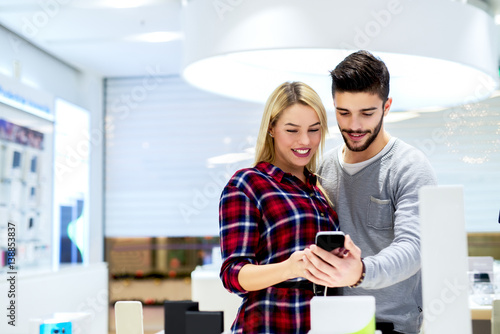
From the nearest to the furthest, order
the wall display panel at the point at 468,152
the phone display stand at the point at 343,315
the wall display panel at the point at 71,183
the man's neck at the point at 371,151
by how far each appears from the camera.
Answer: the phone display stand at the point at 343,315 < the man's neck at the point at 371,151 < the wall display panel at the point at 71,183 < the wall display panel at the point at 468,152

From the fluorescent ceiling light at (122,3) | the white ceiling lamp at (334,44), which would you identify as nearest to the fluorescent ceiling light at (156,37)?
the fluorescent ceiling light at (122,3)

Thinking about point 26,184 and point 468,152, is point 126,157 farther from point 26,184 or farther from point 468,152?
point 468,152

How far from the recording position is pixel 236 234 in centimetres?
151

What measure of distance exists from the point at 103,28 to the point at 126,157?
208 centimetres

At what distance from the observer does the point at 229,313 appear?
12.6ft

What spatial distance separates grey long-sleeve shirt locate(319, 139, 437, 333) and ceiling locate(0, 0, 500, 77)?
2.96 m

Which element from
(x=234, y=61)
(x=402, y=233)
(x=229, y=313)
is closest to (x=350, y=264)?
(x=402, y=233)

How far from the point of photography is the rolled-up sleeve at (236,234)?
58.6 inches

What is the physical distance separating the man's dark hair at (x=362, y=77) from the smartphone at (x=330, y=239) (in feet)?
1.93

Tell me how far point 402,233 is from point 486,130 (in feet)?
17.7

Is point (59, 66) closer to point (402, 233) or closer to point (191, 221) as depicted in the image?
point (191, 221)

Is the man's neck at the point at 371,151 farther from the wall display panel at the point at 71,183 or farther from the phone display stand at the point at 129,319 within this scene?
the wall display panel at the point at 71,183

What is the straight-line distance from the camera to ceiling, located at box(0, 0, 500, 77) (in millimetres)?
4555

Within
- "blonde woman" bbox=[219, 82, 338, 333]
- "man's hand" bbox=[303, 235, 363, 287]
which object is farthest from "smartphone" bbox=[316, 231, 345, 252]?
"blonde woman" bbox=[219, 82, 338, 333]
